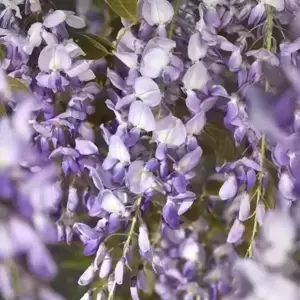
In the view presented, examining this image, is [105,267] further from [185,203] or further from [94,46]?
[94,46]

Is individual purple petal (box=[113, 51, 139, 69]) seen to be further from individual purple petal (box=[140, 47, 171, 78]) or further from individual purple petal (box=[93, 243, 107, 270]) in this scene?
individual purple petal (box=[93, 243, 107, 270])

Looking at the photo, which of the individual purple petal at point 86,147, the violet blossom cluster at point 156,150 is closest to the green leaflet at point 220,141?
the violet blossom cluster at point 156,150

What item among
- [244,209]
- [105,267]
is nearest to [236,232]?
[244,209]

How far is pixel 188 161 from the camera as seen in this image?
526 millimetres

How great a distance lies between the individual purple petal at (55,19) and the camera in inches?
21.6

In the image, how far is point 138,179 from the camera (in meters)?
0.52

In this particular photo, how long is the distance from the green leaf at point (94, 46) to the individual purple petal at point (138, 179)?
0.42 ft

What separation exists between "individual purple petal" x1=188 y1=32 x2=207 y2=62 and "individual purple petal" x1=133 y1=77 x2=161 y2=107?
0.04 m

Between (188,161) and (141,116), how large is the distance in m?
0.06

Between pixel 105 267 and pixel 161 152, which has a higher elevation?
pixel 161 152

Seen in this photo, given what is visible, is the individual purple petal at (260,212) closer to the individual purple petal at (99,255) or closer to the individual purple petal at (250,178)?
the individual purple petal at (250,178)

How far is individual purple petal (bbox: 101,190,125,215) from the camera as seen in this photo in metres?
0.52

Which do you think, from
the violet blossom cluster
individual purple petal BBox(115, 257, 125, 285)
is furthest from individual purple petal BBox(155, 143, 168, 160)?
individual purple petal BBox(115, 257, 125, 285)

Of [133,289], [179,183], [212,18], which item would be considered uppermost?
[212,18]
